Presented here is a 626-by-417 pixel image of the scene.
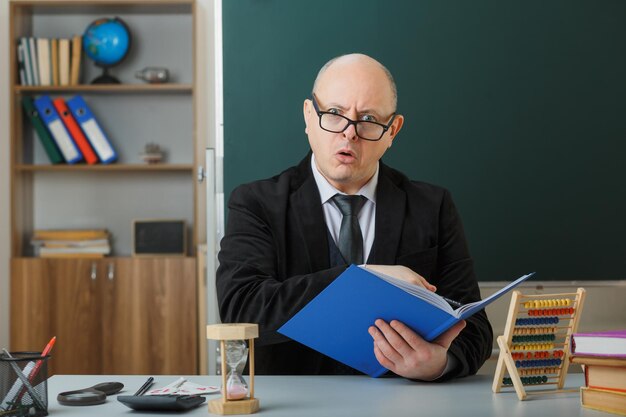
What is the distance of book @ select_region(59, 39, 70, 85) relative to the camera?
4.66 meters

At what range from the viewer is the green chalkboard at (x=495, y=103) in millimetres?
2883

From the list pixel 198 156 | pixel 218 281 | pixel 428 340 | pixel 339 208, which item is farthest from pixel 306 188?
pixel 198 156

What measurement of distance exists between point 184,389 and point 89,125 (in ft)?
11.3

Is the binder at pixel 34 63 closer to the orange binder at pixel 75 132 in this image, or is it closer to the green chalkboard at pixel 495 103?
the orange binder at pixel 75 132

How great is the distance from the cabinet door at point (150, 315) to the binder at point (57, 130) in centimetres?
64

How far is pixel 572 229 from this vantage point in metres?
2.95

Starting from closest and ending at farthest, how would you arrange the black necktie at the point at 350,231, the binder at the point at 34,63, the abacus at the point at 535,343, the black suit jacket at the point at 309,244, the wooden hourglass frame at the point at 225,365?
the wooden hourglass frame at the point at 225,365, the abacus at the point at 535,343, the black suit jacket at the point at 309,244, the black necktie at the point at 350,231, the binder at the point at 34,63

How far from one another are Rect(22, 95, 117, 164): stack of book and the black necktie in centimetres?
294

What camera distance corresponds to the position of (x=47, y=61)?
15.3 ft

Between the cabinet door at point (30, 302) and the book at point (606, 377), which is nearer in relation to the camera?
the book at point (606, 377)

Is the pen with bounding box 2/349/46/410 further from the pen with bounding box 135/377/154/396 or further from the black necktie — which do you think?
the black necktie

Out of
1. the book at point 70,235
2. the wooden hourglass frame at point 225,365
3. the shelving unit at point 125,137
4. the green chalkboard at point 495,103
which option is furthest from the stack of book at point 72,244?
the wooden hourglass frame at point 225,365

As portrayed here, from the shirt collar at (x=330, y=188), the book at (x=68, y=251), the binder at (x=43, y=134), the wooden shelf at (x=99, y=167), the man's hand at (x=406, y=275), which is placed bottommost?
the book at (x=68, y=251)

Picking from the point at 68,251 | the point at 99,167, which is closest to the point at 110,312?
the point at 68,251
